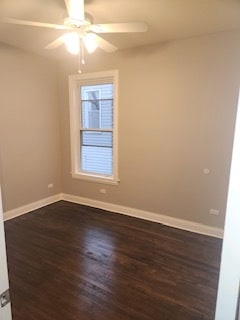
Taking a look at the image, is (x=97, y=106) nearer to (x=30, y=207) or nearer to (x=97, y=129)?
(x=97, y=129)

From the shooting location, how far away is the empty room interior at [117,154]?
2117mm

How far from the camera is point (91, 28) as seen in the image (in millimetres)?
2186

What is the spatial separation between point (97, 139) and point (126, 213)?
1392mm

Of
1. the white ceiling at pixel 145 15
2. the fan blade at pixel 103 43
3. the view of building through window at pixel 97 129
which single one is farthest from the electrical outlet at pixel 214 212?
the fan blade at pixel 103 43

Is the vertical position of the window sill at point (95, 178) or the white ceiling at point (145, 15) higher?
the white ceiling at point (145, 15)

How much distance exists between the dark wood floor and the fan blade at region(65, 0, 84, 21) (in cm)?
245

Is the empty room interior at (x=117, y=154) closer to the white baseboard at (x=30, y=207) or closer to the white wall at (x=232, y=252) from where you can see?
the white baseboard at (x=30, y=207)

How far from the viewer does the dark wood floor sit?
1899 millimetres

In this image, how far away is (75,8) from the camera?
6.32 ft

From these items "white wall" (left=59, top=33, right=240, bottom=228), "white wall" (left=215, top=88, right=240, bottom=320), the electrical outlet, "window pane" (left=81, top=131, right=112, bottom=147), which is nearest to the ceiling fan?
"white wall" (left=59, top=33, right=240, bottom=228)

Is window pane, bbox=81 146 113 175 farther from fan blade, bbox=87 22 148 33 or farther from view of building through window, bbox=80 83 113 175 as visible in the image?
fan blade, bbox=87 22 148 33

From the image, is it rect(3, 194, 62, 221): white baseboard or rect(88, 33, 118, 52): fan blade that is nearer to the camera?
rect(88, 33, 118, 52): fan blade

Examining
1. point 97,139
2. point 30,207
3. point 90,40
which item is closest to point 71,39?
point 90,40

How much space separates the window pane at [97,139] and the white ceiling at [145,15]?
1.52m
